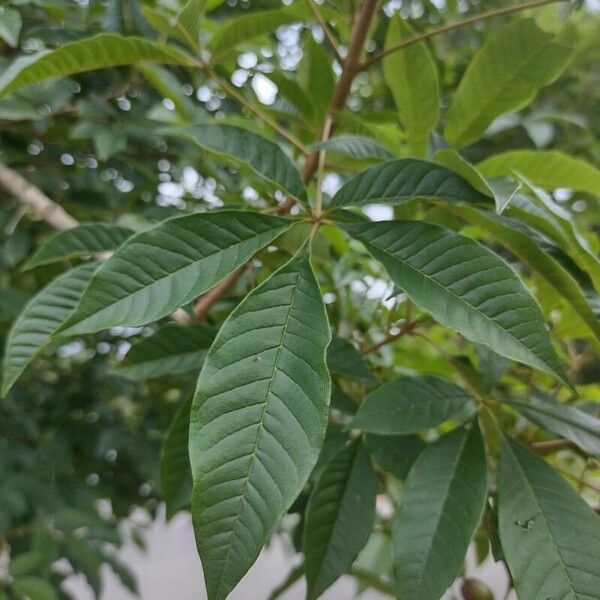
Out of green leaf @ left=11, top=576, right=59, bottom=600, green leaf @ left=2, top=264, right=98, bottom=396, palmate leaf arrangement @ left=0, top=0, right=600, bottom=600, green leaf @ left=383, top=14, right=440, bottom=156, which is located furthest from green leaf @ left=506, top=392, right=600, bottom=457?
green leaf @ left=11, top=576, right=59, bottom=600

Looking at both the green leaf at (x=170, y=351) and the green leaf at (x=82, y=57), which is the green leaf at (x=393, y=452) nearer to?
the green leaf at (x=170, y=351)

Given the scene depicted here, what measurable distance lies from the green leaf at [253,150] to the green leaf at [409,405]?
0.48ft

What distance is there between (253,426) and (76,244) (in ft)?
1.01

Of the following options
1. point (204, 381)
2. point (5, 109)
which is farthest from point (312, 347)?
point (5, 109)

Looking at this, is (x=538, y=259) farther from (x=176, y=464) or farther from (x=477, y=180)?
(x=176, y=464)

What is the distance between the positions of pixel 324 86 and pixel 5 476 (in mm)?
730

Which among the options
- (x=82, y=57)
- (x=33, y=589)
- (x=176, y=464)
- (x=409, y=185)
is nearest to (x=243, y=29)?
(x=82, y=57)

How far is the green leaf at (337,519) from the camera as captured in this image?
466 mm

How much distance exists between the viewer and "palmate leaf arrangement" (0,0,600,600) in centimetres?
33

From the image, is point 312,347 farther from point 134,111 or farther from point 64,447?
point 64,447

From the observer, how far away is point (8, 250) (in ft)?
2.81

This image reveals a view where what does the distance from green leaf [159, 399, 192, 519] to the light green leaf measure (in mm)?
253

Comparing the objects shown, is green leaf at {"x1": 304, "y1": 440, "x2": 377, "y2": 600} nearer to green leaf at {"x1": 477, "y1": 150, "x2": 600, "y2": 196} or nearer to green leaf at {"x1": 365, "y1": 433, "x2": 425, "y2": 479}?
green leaf at {"x1": 365, "y1": 433, "x2": 425, "y2": 479}

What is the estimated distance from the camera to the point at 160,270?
39 centimetres
